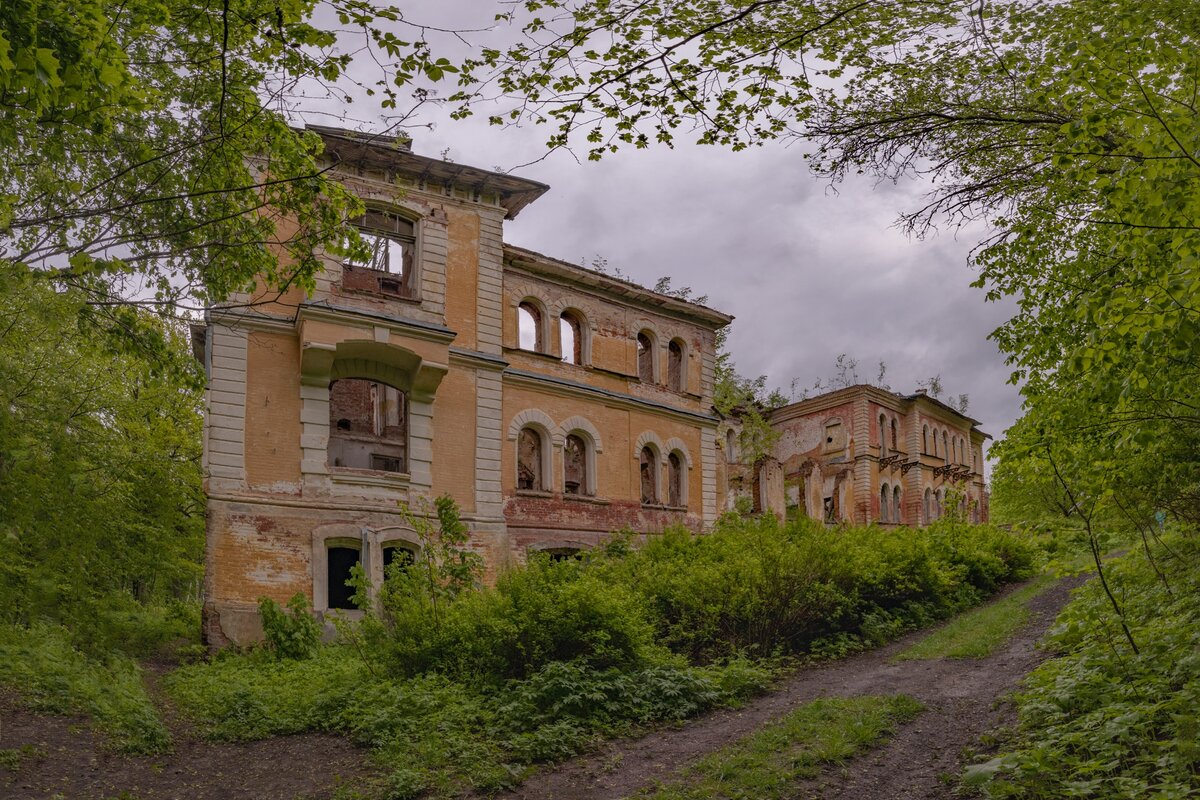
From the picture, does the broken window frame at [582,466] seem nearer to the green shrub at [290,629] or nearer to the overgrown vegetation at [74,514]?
the green shrub at [290,629]

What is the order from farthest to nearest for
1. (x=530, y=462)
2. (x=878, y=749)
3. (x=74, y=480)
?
(x=530, y=462) → (x=74, y=480) → (x=878, y=749)

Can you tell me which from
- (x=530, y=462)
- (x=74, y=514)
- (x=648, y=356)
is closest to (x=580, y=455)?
(x=530, y=462)

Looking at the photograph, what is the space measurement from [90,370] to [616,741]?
498 inches

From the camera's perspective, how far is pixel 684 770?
28.0 ft

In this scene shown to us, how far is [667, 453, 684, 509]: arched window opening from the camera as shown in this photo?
25891 mm

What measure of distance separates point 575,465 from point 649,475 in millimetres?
2765

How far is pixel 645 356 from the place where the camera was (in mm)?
26328

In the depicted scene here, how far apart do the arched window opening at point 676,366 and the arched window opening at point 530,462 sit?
458cm

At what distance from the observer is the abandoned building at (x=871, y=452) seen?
40.2 metres

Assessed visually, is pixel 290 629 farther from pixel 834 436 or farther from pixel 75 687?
pixel 834 436

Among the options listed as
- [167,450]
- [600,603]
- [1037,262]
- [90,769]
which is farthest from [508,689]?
[167,450]

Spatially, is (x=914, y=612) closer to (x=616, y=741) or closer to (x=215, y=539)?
(x=616, y=741)

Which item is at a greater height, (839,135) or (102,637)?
(839,135)

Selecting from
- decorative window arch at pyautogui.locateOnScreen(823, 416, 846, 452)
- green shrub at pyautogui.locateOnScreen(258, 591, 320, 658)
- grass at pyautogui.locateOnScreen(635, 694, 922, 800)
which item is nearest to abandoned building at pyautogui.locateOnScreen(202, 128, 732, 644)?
green shrub at pyautogui.locateOnScreen(258, 591, 320, 658)
